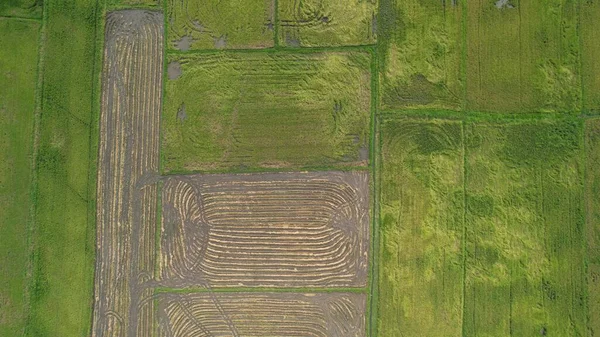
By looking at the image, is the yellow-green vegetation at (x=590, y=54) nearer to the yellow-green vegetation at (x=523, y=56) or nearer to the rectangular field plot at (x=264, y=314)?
the yellow-green vegetation at (x=523, y=56)

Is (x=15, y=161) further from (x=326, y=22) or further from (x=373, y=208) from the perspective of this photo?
(x=373, y=208)

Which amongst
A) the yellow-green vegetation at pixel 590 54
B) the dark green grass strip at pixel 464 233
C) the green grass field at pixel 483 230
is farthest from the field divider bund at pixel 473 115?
the yellow-green vegetation at pixel 590 54

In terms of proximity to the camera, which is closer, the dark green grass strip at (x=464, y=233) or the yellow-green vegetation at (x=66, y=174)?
the dark green grass strip at (x=464, y=233)

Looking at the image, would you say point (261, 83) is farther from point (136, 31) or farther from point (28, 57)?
point (28, 57)

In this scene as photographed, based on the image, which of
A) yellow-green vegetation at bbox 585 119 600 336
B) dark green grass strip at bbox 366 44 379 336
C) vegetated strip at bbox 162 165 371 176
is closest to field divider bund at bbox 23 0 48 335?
vegetated strip at bbox 162 165 371 176

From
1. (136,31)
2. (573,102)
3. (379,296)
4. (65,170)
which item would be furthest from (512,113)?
(65,170)

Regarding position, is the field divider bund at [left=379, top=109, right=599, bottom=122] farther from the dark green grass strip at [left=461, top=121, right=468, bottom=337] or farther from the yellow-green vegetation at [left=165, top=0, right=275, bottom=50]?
the yellow-green vegetation at [left=165, top=0, right=275, bottom=50]
